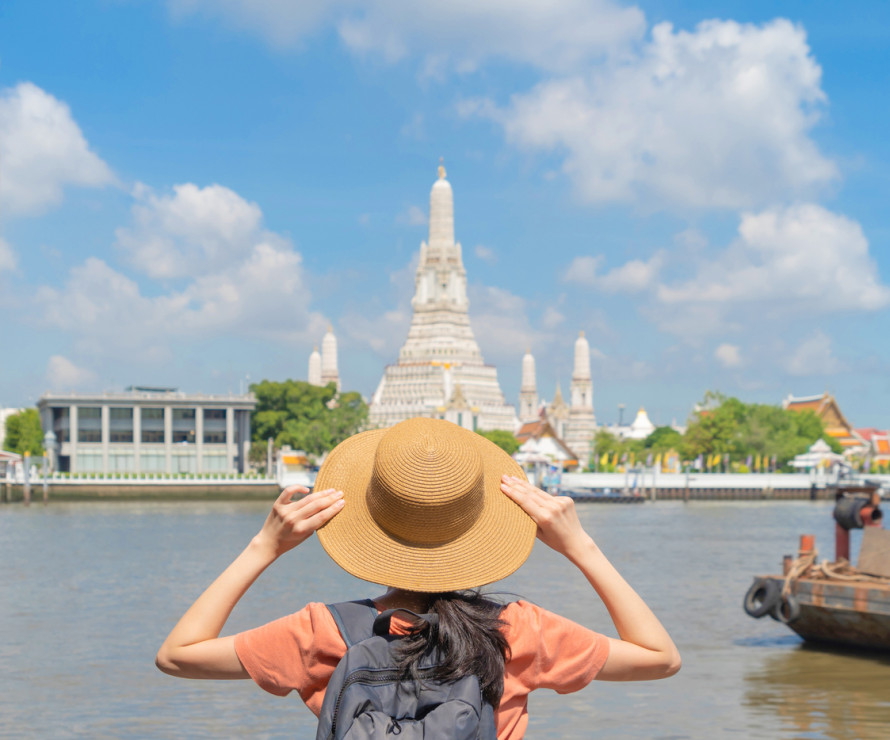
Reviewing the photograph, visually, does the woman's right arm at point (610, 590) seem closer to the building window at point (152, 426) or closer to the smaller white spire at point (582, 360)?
the building window at point (152, 426)

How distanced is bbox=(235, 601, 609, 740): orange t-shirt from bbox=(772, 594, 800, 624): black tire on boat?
13994mm

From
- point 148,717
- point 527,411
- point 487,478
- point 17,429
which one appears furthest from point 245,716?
point 527,411

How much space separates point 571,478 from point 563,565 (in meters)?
58.5

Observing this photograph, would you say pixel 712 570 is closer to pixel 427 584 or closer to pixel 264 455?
pixel 427 584

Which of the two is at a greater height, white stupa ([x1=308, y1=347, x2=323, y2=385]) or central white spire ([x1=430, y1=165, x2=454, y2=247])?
central white spire ([x1=430, y1=165, x2=454, y2=247])

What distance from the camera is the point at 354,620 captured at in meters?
2.74

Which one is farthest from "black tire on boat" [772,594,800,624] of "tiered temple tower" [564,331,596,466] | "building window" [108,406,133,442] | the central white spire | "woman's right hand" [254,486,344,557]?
"tiered temple tower" [564,331,596,466]

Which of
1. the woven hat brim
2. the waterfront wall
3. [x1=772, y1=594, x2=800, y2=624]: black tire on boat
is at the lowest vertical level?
the waterfront wall

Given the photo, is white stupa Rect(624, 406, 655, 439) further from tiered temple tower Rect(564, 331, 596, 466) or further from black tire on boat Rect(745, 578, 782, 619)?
black tire on boat Rect(745, 578, 782, 619)

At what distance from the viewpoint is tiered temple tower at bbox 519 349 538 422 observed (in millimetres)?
148000

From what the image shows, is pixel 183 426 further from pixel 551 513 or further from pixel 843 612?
pixel 551 513

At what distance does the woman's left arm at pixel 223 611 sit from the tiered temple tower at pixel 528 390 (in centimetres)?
14493

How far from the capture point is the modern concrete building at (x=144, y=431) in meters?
90.3

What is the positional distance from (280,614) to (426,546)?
1820 cm
